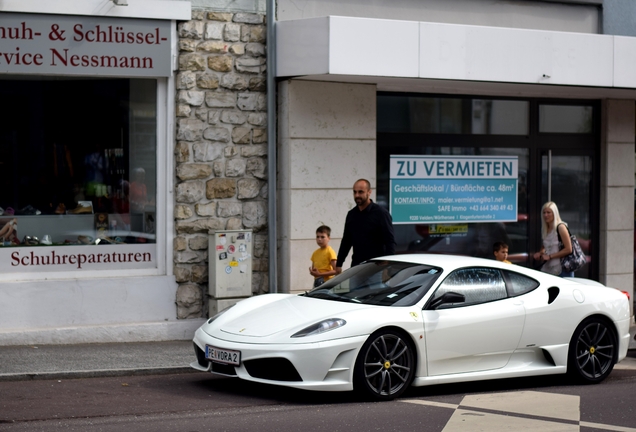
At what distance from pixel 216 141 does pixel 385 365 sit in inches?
196

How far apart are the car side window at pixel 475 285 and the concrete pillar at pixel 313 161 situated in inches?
149

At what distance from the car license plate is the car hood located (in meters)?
0.21

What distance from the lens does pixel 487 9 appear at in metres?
13.1

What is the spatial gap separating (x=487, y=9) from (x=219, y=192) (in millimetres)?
4838

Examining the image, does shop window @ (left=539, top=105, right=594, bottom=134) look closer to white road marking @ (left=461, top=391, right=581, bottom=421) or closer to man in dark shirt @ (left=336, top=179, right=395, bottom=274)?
man in dark shirt @ (left=336, top=179, right=395, bottom=274)

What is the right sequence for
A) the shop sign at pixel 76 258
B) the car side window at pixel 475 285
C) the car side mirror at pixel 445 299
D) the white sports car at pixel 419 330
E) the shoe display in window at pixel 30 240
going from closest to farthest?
1. the white sports car at pixel 419 330
2. the car side mirror at pixel 445 299
3. the car side window at pixel 475 285
4. the shop sign at pixel 76 258
5. the shoe display in window at pixel 30 240

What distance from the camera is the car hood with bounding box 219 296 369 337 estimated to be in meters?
7.70

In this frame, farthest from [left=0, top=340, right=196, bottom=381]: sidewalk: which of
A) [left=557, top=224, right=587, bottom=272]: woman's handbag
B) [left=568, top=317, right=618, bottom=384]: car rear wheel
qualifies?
[left=557, top=224, right=587, bottom=272]: woman's handbag

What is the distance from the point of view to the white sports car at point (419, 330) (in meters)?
7.47

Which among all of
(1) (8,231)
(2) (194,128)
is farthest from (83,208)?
(2) (194,128)

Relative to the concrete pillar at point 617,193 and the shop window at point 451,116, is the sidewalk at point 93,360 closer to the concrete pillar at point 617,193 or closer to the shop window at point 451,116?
the shop window at point 451,116

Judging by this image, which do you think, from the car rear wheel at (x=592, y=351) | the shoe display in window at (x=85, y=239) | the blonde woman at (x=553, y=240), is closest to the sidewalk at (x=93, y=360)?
the shoe display in window at (x=85, y=239)

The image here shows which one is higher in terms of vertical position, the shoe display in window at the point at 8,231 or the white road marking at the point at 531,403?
the shoe display in window at the point at 8,231

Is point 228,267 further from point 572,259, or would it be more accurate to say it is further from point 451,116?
point 572,259
